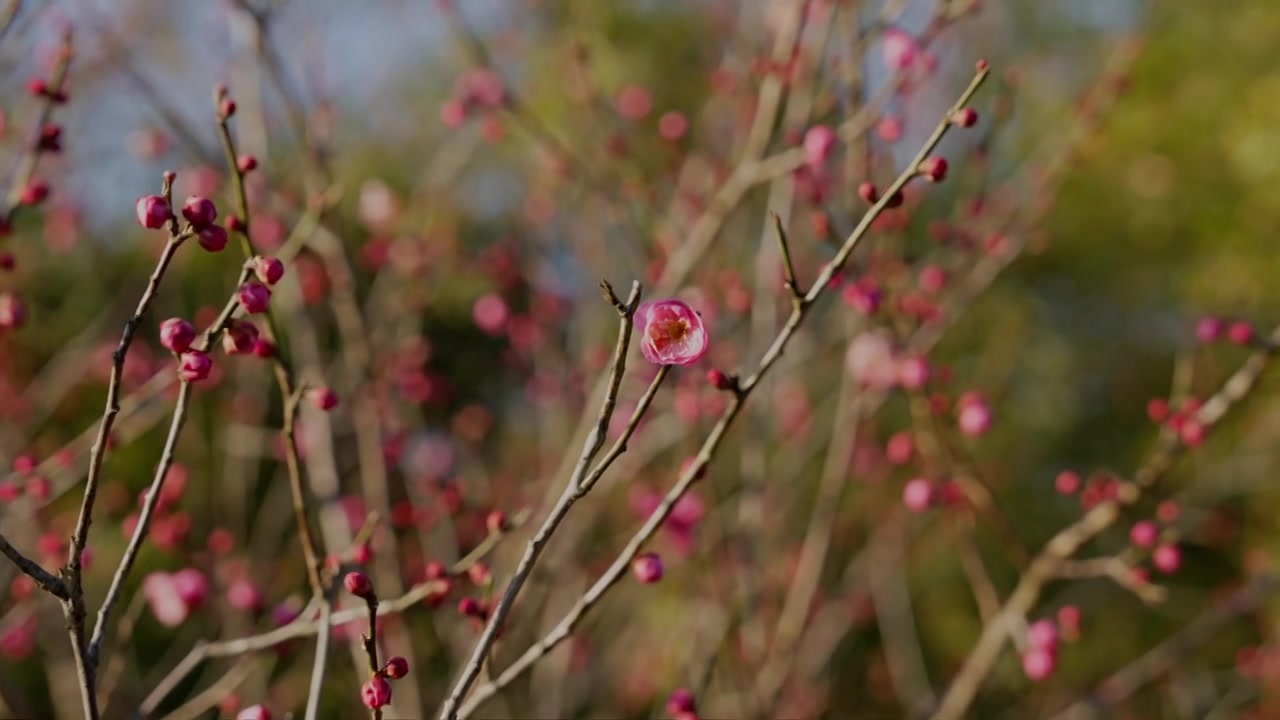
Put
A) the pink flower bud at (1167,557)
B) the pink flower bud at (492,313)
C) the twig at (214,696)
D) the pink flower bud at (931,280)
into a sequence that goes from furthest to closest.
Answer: the pink flower bud at (492,313) < the pink flower bud at (931,280) < the pink flower bud at (1167,557) < the twig at (214,696)

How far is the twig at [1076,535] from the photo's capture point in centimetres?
171

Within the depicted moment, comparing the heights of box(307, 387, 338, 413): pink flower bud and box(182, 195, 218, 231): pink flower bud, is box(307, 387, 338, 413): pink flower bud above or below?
above

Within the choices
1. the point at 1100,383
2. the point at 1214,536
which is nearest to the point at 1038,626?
the point at 1214,536

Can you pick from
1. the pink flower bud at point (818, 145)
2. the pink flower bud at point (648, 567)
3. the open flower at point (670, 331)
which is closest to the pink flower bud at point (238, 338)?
the open flower at point (670, 331)

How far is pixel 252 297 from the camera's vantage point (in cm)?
98

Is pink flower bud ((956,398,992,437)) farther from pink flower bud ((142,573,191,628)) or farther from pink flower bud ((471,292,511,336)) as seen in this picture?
pink flower bud ((142,573,191,628))

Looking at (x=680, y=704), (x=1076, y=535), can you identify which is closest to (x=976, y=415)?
(x=1076, y=535)

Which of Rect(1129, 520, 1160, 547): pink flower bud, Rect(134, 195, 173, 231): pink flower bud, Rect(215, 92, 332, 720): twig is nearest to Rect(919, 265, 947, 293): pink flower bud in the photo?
Rect(1129, 520, 1160, 547): pink flower bud

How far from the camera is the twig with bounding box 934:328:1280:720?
1711 mm

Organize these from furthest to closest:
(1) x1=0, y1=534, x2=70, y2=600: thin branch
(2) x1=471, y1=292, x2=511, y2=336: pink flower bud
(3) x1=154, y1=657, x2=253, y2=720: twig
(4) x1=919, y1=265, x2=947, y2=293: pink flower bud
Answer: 1. (2) x1=471, y1=292, x2=511, y2=336: pink flower bud
2. (4) x1=919, y1=265, x2=947, y2=293: pink flower bud
3. (3) x1=154, y1=657, x2=253, y2=720: twig
4. (1) x1=0, y1=534, x2=70, y2=600: thin branch

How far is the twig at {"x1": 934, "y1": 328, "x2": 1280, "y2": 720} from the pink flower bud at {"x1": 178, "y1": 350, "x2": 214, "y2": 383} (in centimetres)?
141

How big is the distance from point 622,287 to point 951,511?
123 centimetres

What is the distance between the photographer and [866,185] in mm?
1122

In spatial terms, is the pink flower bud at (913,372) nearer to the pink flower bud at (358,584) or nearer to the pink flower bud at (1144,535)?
the pink flower bud at (1144,535)
